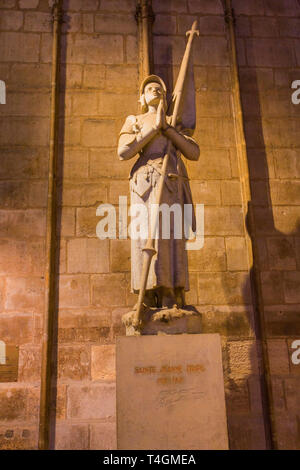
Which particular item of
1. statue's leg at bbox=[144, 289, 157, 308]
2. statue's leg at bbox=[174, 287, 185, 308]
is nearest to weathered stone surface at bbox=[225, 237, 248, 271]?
statue's leg at bbox=[174, 287, 185, 308]

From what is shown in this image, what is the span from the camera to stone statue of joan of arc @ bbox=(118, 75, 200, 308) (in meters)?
3.62

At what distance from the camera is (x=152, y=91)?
4156mm

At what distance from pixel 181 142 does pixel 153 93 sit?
555 millimetres

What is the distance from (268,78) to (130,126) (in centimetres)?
261

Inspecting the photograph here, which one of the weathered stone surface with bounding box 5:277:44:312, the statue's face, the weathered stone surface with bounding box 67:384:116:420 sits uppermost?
the statue's face

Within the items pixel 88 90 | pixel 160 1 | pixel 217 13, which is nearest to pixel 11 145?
pixel 88 90

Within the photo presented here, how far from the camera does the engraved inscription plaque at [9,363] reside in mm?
4562

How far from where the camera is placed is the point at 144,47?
568cm

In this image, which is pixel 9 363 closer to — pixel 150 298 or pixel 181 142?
pixel 150 298

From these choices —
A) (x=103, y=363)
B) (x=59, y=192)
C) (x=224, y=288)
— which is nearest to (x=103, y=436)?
(x=103, y=363)

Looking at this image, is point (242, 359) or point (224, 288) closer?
point (242, 359)

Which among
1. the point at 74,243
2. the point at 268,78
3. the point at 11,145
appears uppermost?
the point at 268,78

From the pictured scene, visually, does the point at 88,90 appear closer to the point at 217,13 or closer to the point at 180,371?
the point at 217,13

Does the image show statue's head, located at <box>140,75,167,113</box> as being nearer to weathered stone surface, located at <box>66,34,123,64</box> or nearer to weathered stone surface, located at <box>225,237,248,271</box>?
weathered stone surface, located at <box>66,34,123,64</box>
